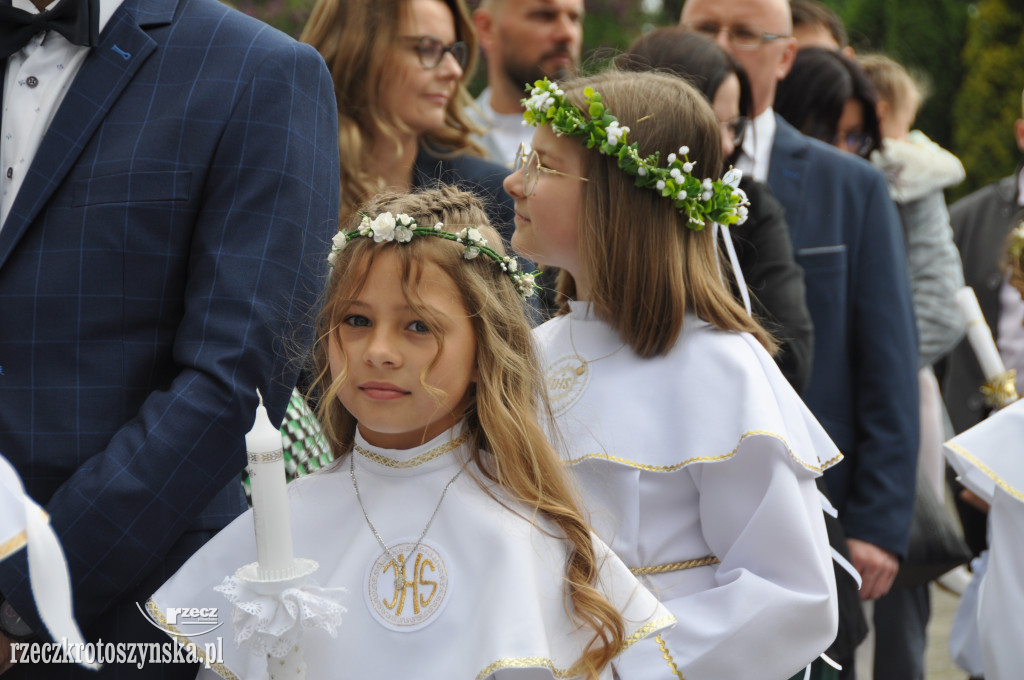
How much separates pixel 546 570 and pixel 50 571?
3.34 feet

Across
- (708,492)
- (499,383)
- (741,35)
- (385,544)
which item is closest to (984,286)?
(741,35)

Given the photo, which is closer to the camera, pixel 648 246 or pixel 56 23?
pixel 56 23

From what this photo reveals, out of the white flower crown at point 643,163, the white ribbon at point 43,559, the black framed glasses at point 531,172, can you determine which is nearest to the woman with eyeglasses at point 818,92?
the white flower crown at point 643,163

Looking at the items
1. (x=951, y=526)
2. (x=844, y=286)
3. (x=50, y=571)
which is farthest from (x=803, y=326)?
(x=50, y=571)

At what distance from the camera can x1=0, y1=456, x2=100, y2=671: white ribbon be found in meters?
1.71

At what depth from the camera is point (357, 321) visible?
99.7 inches

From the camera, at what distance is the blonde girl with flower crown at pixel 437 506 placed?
2.39 metres

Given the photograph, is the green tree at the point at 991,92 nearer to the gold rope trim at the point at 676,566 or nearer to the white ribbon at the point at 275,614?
the gold rope trim at the point at 676,566

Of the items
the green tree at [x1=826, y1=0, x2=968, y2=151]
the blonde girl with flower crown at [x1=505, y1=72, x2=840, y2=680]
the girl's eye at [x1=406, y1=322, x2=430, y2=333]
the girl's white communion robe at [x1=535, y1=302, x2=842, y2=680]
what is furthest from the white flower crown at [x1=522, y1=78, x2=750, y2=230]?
the green tree at [x1=826, y1=0, x2=968, y2=151]

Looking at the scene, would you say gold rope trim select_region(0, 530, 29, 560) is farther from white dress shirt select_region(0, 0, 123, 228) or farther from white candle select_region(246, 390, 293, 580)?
white dress shirt select_region(0, 0, 123, 228)

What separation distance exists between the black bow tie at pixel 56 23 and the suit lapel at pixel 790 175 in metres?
2.56

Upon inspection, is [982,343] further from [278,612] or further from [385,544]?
[278,612]

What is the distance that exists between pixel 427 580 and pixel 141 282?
867 millimetres

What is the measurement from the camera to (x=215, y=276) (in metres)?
2.56
